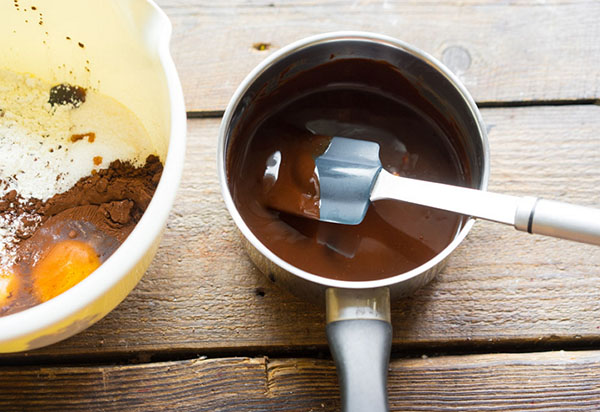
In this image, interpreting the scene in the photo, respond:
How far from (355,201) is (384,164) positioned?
0.06 meters

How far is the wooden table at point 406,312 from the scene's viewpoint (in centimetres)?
61

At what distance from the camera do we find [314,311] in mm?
635

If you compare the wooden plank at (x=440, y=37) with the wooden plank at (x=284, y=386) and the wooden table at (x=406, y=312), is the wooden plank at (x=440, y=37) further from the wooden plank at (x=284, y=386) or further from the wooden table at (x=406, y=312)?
the wooden plank at (x=284, y=386)

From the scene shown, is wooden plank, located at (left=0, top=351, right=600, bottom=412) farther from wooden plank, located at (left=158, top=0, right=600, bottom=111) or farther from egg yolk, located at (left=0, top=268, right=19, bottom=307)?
wooden plank, located at (left=158, top=0, right=600, bottom=111)

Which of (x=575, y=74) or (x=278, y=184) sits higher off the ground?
(x=575, y=74)

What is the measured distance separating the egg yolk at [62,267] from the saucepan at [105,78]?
75 mm

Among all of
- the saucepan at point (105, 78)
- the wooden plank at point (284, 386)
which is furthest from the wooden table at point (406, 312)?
the saucepan at point (105, 78)

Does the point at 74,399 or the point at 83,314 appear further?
the point at 74,399

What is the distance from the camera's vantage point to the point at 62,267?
1.89ft

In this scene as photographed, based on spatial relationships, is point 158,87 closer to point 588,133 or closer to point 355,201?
point 355,201

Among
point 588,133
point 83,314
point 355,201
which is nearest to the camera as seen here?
point 83,314

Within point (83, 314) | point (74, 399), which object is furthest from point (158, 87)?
point (74, 399)

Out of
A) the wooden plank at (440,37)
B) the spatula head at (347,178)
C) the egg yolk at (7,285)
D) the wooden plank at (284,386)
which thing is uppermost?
the wooden plank at (440,37)

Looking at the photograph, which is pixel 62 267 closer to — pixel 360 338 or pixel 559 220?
pixel 360 338
